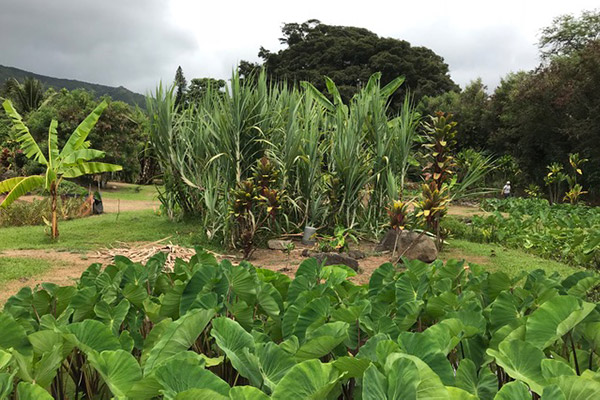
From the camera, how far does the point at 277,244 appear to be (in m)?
6.13

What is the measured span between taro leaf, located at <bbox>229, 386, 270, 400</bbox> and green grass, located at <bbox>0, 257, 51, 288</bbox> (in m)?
5.20

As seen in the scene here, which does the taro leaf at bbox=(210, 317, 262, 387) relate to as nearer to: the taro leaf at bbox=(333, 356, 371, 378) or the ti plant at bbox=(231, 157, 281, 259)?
the taro leaf at bbox=(333, 356, 371, 378)

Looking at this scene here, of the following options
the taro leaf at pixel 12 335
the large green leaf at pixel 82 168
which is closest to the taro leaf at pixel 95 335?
the taro leaf at pixel 12 335

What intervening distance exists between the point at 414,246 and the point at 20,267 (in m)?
4.85

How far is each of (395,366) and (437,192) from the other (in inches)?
207

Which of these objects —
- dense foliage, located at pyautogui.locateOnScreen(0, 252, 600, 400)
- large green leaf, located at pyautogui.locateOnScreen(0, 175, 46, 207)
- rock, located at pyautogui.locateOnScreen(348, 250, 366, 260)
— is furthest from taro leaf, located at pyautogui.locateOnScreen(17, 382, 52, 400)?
large green leaf, located at pyautogui.locateOnScreen(0, 175, 46, 207)

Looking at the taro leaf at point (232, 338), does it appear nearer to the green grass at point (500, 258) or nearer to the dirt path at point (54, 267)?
the dirt path at point (54, 267)

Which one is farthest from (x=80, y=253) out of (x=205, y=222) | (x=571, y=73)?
(x=571, y=73)

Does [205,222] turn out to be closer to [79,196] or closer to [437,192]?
[437,192]

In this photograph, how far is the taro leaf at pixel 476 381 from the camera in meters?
0.77

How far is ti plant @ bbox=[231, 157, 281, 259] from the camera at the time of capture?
18.2 feet

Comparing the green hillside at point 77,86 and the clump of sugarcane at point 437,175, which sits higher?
the green hillside at point 77,86

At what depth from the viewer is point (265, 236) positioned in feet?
21.3

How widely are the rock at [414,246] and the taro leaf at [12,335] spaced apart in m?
4.86
